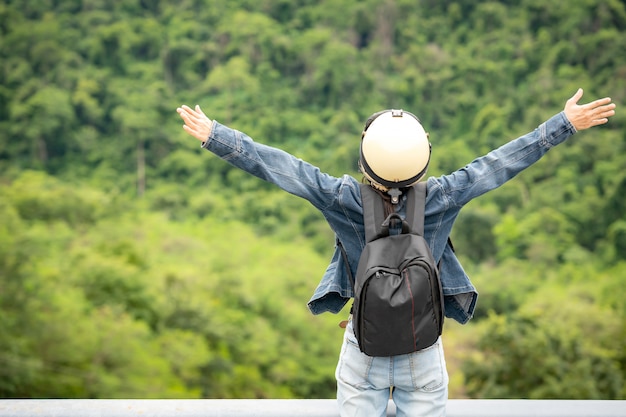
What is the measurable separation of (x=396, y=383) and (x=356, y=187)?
0.36 meters

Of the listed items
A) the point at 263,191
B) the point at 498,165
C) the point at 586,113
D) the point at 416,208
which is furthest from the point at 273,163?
the point at 263,191

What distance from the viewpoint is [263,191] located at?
58.3 ft

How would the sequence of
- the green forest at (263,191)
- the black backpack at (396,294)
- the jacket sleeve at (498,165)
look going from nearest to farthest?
the black backpack at (396,294)
the jacket sleeve at (498,165)
the green forest at (263,191)

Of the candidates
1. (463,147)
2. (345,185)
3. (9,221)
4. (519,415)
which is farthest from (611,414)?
(463,147)

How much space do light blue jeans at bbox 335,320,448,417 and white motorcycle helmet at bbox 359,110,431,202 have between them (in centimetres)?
29

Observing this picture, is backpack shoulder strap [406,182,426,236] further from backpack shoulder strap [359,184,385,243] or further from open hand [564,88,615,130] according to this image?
open hand [564,88,615,130]

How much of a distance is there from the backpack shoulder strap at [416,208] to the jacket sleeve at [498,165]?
5 centimetres

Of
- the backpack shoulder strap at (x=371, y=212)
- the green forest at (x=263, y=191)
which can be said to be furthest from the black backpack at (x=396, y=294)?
the green forest at (x=263, y=191)

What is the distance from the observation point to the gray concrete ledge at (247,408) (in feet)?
4.08

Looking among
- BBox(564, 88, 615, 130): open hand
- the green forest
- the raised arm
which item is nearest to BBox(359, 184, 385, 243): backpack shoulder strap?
the raised arm

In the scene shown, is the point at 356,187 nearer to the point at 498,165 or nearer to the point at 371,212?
the point at 371,212

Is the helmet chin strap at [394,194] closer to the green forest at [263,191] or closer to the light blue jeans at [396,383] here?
the light blue jeans at [396,383]

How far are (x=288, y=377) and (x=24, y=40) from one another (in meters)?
12.4

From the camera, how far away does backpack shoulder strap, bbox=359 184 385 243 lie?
4.10 ft
